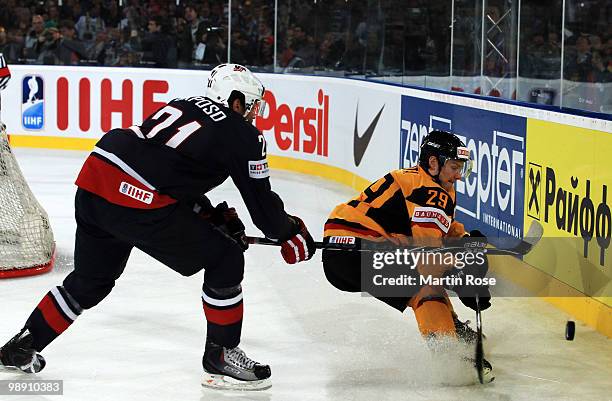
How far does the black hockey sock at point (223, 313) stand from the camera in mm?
3785

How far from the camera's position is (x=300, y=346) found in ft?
14.7

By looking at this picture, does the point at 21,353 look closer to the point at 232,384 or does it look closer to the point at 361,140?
the point at 232,384

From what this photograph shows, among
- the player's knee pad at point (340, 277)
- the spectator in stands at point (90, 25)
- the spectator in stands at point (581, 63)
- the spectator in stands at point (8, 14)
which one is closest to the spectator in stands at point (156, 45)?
the spectator in stands at point (90, 25)

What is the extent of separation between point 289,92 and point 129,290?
5124mm

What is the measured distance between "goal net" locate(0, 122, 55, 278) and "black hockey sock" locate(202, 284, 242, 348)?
2169 mm

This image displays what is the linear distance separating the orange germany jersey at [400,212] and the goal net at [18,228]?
2.12m

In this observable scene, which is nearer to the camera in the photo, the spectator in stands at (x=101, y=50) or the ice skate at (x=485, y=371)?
the ice skate at (x=485, y=371)

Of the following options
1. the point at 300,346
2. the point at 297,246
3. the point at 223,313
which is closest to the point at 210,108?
the point at 297,246

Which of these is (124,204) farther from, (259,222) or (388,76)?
(388,76)

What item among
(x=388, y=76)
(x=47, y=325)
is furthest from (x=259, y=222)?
(x=388, y=76)

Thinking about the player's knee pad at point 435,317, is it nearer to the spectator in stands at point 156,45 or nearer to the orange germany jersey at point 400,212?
the orange germany jersey at point 400,212

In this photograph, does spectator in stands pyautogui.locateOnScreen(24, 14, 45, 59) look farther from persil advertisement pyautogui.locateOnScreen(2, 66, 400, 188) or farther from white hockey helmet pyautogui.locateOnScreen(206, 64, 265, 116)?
white hockey helmet pyautogui.locateOnScreen(206, 64, 265, 116)

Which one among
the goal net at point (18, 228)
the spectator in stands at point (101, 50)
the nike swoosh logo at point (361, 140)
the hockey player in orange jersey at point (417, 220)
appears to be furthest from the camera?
the spectator in stands at point (101, 50)

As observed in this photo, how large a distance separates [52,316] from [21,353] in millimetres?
167
